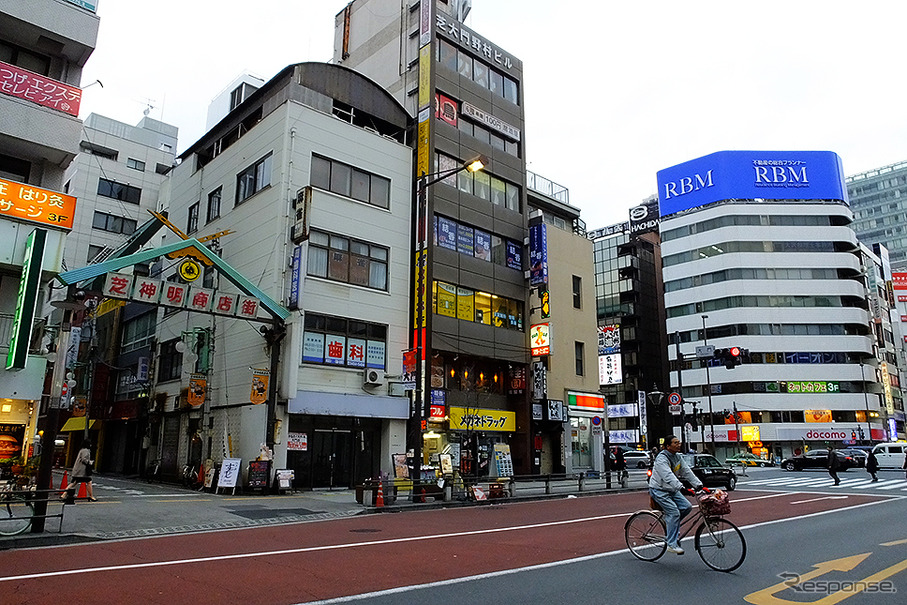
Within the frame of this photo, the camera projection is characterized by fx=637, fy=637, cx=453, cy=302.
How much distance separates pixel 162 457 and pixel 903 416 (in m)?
95.4

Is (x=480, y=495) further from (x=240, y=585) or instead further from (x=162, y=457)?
(x=162, y=457)

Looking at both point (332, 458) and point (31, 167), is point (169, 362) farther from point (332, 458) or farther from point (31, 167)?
point (31, 167)

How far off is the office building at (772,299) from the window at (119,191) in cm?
5995

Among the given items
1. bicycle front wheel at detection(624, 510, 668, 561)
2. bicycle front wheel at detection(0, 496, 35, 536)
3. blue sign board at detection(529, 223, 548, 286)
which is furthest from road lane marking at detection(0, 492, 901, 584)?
blue sign board at detection(529, 223, 548, 286)

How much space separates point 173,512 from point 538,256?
22.4m

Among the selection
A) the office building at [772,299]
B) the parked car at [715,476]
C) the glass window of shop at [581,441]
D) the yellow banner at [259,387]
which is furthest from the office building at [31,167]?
the office building at [772,299]

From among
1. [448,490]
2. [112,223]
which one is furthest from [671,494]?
[112,223]

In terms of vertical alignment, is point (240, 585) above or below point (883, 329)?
below

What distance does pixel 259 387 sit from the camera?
23.0m

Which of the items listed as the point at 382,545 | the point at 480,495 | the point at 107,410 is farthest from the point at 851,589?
the point at 107,410

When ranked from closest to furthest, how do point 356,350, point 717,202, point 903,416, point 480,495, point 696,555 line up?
point 696,555
point 480,495
point 356,350
point 717,202
point 903,416

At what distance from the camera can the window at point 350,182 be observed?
1067 inches

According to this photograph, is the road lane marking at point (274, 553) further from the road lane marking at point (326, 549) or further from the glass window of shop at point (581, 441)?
the glass window of shop at point (581, 441)

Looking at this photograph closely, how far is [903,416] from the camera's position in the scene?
3452 inches
